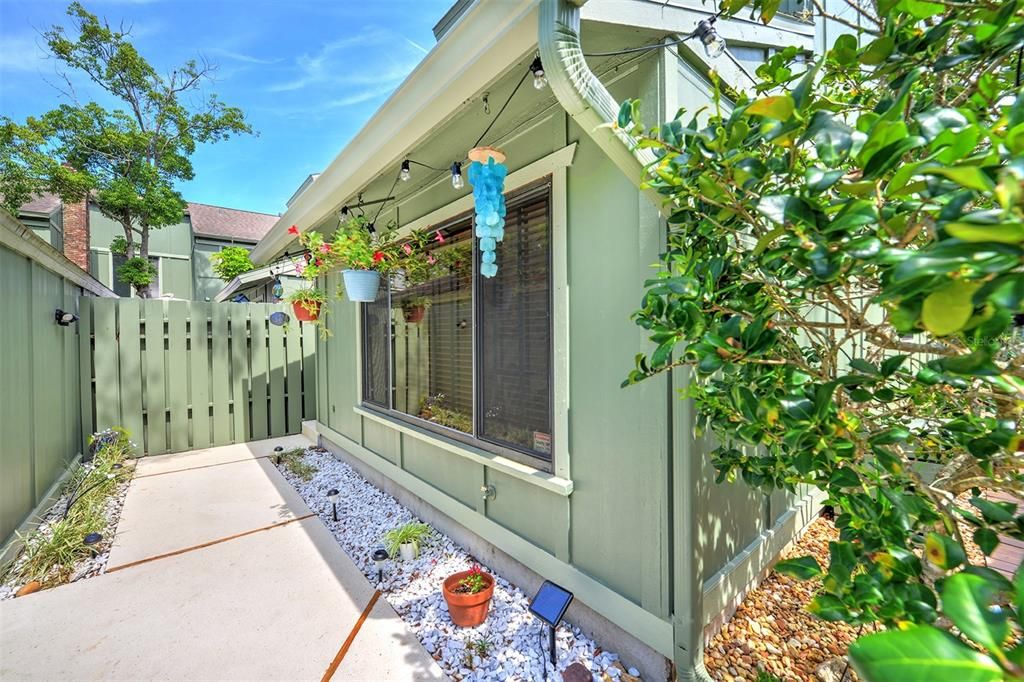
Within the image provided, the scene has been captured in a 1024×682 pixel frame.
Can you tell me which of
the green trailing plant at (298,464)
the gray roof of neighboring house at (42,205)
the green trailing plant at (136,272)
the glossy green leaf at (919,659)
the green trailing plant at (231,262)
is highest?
the gray roof of neighboring house at (42,205)

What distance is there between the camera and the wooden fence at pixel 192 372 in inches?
204

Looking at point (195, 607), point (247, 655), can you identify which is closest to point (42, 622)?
point (195, 607)

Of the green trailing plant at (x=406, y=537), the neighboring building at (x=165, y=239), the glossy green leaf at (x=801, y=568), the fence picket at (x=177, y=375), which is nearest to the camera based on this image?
the glossy green leaf at (x=801, y=568)

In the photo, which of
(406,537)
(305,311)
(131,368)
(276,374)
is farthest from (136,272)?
(406,537)

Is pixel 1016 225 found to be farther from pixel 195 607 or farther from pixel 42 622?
pixel 42 622

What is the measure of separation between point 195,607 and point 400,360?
2272mm

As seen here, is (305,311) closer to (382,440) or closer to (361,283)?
(361,283)

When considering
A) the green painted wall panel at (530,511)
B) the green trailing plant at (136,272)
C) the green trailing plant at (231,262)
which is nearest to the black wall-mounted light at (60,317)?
the green painted wall panel at (530,511)

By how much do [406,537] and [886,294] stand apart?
3.12 m

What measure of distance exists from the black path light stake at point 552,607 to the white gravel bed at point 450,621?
15 cm

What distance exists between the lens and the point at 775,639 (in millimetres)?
2121

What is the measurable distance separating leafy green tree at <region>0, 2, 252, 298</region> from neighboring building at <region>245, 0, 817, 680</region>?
10309 mm

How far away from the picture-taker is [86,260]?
37.0ft

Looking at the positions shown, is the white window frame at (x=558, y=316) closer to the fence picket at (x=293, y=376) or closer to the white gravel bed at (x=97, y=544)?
the white gravel bed at (x=97, y=544)
